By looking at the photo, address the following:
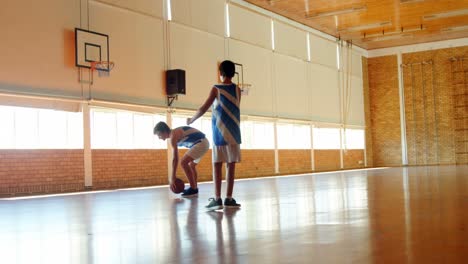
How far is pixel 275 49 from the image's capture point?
20.6 meters

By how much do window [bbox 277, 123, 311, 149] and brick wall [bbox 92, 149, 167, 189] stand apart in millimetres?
6867

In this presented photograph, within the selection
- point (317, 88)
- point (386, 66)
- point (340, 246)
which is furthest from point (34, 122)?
point (386, 66)

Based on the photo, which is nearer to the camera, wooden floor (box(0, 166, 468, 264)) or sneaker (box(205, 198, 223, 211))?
wooden floor (box(0, 166, 468, 264))

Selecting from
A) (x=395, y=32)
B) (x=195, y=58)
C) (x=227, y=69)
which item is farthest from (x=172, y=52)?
(x=395, y=32)

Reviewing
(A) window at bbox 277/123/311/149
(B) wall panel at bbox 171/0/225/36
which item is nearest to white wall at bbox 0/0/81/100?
(B) wall panel at bbox 171/0/225/36

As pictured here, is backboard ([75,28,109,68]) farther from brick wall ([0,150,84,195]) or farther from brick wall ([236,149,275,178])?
brick wall ([236,149,275,178])

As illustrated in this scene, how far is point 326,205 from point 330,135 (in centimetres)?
1986

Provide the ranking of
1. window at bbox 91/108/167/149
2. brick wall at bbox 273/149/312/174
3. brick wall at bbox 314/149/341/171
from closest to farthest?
window at bbox 91/108/167/149 → brick wall at bbox 273/149/312/174 → brick wall at bbox 314/149/341/171

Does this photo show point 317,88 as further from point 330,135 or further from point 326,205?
point 326,205

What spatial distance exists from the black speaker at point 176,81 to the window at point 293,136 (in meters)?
6.75

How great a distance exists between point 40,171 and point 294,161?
11.7 metres

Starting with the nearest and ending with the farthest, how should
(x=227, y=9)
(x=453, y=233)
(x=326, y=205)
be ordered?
(x=453, y=233) < (x=326, y=205) < (x=227, y=9)

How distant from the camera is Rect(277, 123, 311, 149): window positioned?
20750 millimetres

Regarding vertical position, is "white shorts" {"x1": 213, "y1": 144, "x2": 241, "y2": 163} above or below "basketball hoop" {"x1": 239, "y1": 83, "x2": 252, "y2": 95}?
below
